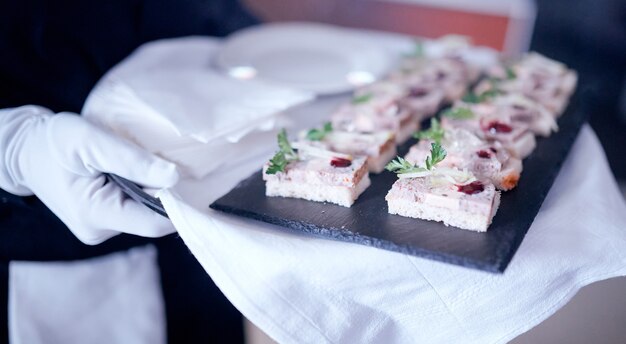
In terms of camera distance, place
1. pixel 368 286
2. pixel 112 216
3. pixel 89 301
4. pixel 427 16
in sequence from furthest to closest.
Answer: pixel 427 16 → pixel 89 301 → pixel 112 216 → pixel 368 286

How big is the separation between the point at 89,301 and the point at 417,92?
1220 millimetres

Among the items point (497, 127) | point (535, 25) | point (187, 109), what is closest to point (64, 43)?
point (187, 109)

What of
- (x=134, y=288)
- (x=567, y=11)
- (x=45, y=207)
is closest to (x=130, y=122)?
(x=45, y=207)

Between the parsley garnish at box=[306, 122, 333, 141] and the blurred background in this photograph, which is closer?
the parsley garnish at box=[306, 122, 333, 141]

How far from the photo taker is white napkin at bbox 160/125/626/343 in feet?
3.89

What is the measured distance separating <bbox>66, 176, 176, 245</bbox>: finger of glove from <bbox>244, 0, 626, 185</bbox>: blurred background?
7.43ft

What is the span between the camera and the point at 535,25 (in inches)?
134

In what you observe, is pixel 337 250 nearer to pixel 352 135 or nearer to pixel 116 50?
pixel 352 135

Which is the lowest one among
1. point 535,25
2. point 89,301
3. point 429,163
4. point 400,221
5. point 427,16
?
point 89,301

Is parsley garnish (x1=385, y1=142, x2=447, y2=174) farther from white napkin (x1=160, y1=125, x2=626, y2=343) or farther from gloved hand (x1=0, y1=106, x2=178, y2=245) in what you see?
gloved hand (x1=0, y1=106, x2=178, y2=245)

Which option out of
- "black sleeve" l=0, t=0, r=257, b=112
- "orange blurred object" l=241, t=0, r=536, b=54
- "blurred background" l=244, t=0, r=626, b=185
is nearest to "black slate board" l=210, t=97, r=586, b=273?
"black sleeve" l=0, t=0, r=257, b=112

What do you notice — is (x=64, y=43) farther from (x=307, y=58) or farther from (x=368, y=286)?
(x=368, y=286)

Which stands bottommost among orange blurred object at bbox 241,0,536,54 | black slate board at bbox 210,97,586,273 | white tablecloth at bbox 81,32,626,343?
orange blurred object at bbox 241,0,536,54

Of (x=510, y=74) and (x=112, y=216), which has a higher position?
(x=510, y=74)
